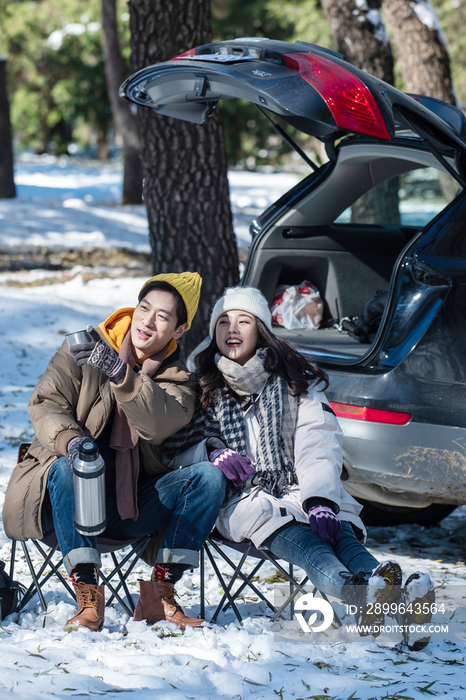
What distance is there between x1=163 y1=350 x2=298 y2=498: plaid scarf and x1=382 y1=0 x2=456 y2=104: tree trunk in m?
6.35

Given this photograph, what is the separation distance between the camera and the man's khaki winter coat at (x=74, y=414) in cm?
276

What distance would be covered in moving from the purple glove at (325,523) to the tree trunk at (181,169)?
309 cm

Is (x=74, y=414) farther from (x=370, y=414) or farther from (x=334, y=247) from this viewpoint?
(x=334, y=247)

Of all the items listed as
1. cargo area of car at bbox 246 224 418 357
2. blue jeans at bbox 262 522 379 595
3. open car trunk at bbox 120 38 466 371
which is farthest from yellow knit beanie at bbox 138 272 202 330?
cargo area of car at bbox 246 224 418 357

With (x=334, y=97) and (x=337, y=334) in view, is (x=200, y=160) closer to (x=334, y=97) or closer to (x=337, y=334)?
(x=337, y=334)

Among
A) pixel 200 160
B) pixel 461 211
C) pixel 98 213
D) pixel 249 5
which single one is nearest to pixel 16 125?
pixel 249 5

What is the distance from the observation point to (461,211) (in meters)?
3.31

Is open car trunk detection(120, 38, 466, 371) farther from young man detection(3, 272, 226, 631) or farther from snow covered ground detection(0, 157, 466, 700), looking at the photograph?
snow covered ground detection(0, 157, 466, 700)

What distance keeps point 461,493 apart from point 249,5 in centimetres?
2299

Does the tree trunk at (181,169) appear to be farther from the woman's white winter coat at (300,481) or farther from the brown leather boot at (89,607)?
the brown leather boot at (89,607)

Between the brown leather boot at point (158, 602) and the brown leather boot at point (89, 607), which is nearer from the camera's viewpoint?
the brown leather boot at point (89, 607)

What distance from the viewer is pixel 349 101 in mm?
2961

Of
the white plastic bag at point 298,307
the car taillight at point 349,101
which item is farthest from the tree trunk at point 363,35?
the car taillight at point 349,101

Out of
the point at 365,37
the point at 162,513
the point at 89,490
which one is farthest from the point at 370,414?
the point at 365,37
